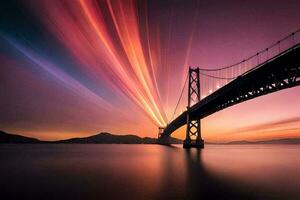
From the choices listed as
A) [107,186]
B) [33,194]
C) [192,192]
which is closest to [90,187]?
[107,186]

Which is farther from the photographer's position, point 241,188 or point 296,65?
point 296,65

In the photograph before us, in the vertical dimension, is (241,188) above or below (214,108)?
below

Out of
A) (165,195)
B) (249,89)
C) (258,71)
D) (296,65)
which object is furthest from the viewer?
(249,89)

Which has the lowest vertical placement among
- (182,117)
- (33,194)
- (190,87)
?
(33,194)

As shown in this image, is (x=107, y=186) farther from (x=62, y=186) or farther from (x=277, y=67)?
(x=277, y=67)

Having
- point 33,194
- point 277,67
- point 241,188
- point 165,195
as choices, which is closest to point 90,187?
point 33,194

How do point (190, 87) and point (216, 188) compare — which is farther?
point (190, 87)

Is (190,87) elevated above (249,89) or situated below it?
above

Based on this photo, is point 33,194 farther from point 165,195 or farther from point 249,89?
point 249,89

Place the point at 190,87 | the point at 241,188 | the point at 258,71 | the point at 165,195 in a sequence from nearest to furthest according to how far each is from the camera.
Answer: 1. the point at 165,195
2. the point at 241,188
3. the point at 258,71
4. the point at 190,87
